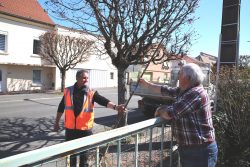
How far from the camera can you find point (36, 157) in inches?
66.2

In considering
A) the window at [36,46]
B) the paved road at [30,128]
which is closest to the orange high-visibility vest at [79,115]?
the paved road at [30,128]

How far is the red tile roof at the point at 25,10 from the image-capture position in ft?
81.7

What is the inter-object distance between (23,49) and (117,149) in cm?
2461

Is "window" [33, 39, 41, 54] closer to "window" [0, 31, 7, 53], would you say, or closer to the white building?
the white building

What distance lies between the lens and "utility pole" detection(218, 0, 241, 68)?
7316 mm

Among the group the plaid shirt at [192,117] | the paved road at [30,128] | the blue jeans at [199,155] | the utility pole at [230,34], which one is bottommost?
the paved road at [30,128]

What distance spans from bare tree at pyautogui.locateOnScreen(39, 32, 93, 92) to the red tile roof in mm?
2914

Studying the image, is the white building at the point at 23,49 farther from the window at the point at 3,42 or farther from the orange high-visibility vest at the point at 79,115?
the orange high-visibility vest at the point at 79,115

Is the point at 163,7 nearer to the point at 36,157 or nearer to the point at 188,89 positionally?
the point at 188,89

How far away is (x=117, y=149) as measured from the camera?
2.56 m

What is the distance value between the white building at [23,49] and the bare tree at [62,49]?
1.46m

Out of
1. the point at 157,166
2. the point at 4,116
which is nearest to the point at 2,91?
the point at 4,116

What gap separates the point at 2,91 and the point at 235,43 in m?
20.7

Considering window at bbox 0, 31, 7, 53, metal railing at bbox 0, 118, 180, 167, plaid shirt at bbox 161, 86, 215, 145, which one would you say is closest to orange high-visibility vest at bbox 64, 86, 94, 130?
metal railing at bbox 0, 118, 180, 167
